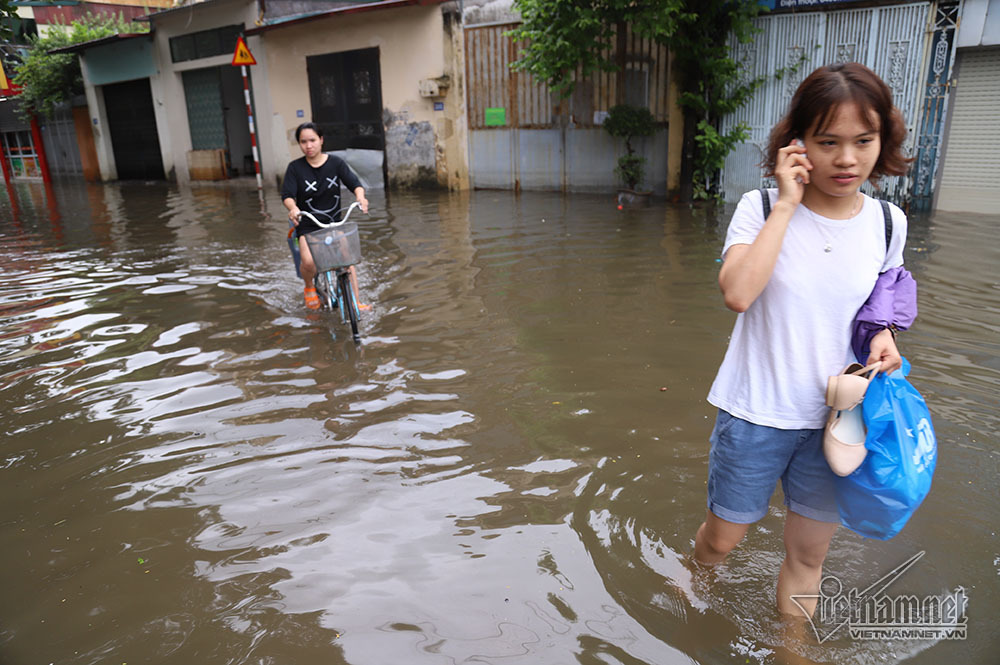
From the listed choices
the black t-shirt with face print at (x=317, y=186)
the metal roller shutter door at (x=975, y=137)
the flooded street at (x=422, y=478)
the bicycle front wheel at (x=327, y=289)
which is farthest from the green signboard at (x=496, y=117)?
the bicycle front wheel at (x=327, y=289)

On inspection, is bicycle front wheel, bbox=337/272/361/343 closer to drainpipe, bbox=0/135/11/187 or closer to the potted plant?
the potted plant

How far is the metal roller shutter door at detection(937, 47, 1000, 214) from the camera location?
9.85 metres

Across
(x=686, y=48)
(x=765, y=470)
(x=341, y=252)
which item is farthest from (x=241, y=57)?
(x=765, y=470)

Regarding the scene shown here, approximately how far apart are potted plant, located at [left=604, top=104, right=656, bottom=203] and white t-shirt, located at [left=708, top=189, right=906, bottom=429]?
10818mm

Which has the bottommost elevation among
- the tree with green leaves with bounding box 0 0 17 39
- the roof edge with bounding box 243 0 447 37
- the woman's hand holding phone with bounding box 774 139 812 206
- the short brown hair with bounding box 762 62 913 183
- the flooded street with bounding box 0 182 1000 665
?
the flooded street with bounding box 0 182 1000 665

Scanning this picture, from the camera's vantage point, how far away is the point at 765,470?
2211mm

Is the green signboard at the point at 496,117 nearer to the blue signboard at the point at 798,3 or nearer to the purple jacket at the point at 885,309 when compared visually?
the blue signboard at the point at 798,3

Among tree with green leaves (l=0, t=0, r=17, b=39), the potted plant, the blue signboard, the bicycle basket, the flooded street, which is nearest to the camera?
the flooded street

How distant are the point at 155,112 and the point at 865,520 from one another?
81.7 ft

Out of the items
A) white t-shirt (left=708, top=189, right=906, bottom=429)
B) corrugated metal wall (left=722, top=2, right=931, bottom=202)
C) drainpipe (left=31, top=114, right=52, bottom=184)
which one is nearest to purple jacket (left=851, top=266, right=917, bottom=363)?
white t-shirt (left=708, top=189, right=906, bottom=429)

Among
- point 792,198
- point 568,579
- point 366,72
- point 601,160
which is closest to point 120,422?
point 568,579

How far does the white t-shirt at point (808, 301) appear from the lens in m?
2.06

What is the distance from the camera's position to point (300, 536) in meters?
3.21

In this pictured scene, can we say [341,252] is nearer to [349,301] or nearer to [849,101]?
[349,301]
